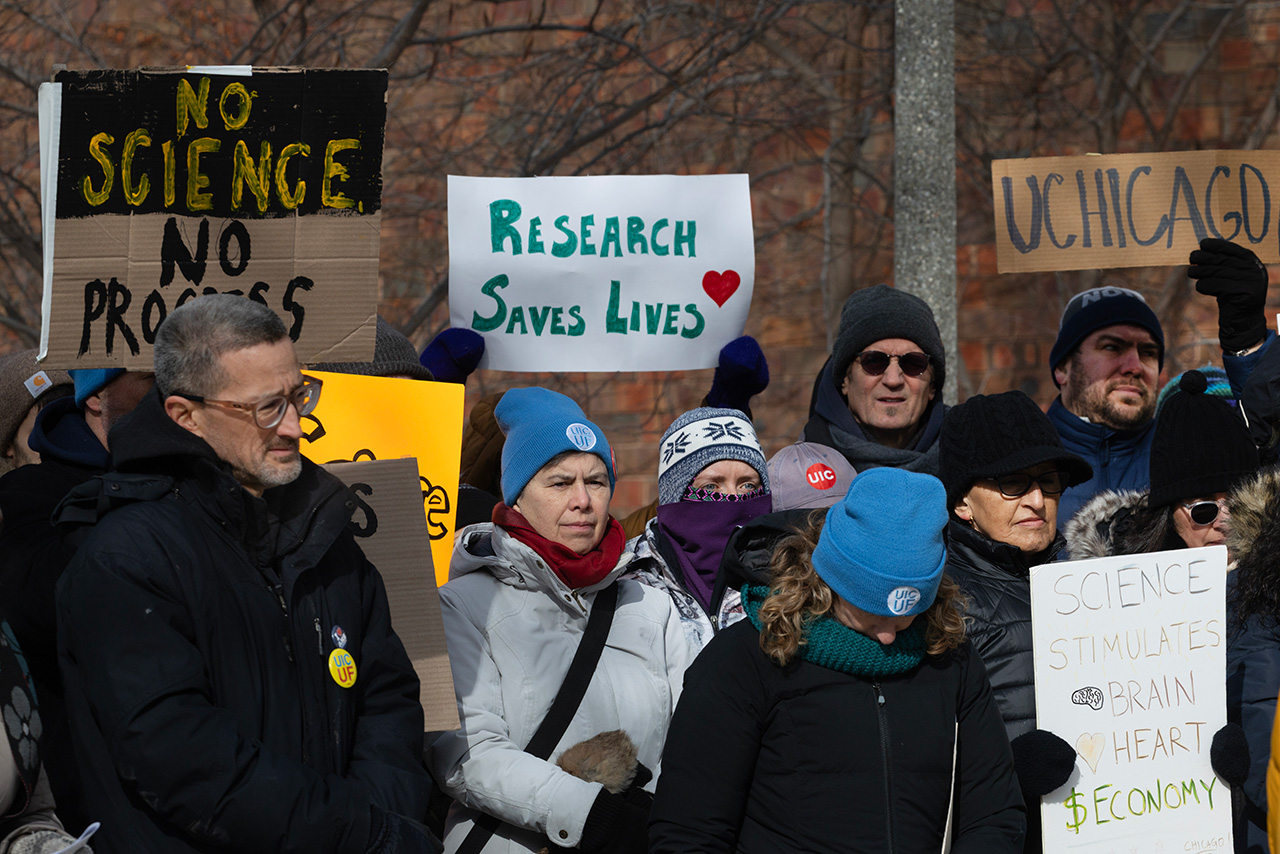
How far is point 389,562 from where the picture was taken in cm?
316

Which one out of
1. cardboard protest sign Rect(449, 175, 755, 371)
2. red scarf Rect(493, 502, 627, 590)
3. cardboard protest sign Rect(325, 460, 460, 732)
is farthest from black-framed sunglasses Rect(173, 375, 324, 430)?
cardboard protest sign Rect(449, 175, 755, 371)

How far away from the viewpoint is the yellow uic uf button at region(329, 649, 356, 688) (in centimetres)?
260

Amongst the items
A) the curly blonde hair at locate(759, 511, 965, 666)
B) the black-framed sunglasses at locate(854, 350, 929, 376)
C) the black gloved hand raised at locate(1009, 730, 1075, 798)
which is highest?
the black-framed sunglasses at locate(854, 350, 929, 376)

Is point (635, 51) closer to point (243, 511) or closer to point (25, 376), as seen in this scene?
point (25, 376)

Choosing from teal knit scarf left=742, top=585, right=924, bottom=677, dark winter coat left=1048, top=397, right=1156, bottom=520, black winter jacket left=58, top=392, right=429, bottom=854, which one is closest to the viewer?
black winter jacket left=58, top=392, right=429, bottom=854

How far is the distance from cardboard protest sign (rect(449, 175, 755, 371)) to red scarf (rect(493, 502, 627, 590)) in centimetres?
114

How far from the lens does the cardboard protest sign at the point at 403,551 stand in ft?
9.91

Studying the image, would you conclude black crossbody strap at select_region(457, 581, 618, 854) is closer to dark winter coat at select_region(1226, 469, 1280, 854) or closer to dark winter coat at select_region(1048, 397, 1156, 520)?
dark winter coat at select_region(1226, 469, 1280, 854)

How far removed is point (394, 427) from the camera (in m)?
3.68

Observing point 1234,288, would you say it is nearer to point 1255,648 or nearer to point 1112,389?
point 1112,389

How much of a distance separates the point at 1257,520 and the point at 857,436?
1339mm

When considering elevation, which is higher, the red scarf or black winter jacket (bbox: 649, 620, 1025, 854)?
the red scarf

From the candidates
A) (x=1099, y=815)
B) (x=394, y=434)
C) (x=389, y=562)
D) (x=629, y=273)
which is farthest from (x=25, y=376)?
(x=1099, y=815)

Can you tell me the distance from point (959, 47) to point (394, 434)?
5686 mm
